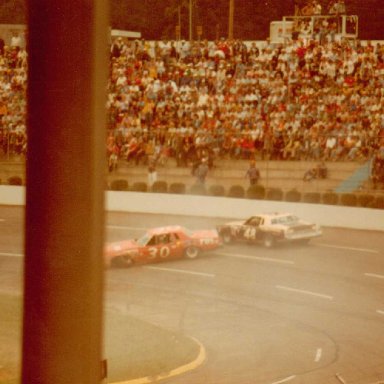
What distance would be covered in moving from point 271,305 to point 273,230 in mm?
6151

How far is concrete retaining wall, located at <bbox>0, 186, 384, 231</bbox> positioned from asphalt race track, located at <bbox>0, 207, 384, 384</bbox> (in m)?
1.51

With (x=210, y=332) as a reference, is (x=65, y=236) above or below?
above

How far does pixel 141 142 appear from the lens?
32.2 metres

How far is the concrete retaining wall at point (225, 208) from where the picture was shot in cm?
2692

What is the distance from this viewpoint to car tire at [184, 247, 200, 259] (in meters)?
21.4

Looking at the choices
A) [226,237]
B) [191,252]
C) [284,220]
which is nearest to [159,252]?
[191,252]

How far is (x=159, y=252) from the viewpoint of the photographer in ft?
68.6

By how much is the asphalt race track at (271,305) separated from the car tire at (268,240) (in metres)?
0.28

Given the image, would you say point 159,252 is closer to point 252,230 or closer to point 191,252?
point 191,252

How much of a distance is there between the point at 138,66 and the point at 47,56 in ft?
114

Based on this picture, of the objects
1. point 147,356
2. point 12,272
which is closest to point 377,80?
point 12,272

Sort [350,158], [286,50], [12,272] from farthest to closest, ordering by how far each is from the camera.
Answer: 1. [286,50]
2. [350,158]
3. [12,272]

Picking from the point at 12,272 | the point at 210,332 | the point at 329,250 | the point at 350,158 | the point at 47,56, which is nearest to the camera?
the point at 47,56

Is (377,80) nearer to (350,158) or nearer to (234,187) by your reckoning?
(350,158)
